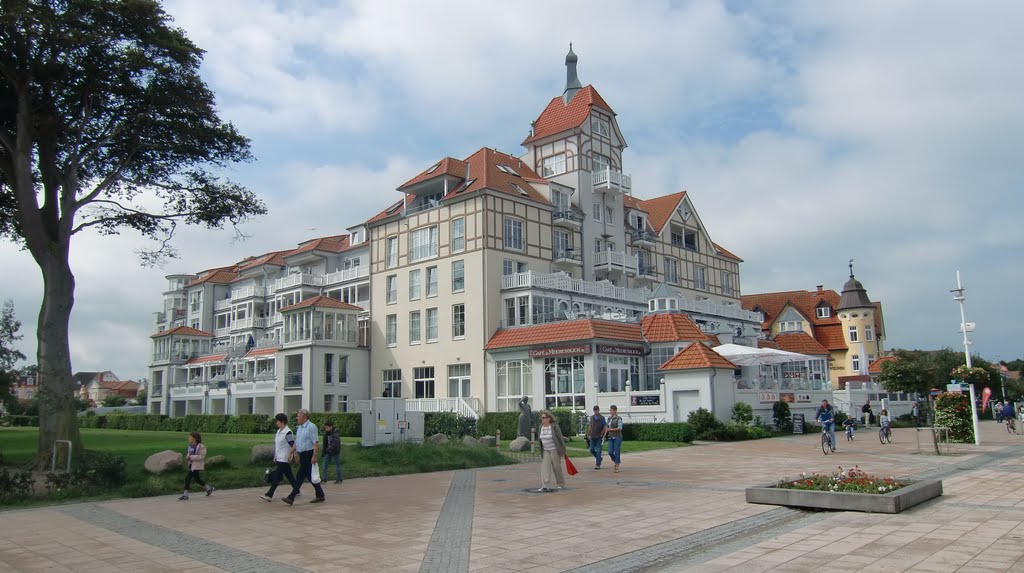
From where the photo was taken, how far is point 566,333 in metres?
36.5

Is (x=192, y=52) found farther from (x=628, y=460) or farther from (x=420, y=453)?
(x=628, y=460)

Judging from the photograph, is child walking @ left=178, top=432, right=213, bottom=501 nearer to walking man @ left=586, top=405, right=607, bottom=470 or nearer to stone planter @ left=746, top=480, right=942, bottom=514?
walking man @ left=586, top=405, right=607, bottom=470

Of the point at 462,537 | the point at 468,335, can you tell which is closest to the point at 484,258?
the point at 468,335

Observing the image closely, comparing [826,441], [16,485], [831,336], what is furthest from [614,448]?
[831,336]

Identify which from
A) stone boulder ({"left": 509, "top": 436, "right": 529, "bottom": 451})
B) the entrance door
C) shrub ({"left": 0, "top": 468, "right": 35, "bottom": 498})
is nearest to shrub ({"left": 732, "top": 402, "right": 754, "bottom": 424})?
the entrance door

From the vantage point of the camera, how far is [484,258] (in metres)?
40.6

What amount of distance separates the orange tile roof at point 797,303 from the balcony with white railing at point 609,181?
1194 inches

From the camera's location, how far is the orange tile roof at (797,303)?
72250 mm

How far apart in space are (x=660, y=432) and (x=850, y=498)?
18798 mm

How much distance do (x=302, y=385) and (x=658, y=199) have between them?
30342mm

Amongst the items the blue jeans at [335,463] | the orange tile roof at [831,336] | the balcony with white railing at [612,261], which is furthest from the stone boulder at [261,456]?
the orange tile roof at [831,336]

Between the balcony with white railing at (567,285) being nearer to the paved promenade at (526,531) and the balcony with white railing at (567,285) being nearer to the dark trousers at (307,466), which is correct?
the paved promenade at (526,531)

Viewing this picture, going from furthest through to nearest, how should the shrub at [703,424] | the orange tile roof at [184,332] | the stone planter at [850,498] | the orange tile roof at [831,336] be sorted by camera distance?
the orange tile roof at [831,336] → the orange tile roof at [184,332] → the shrub at [703,424] → the stone planter at [850,498]

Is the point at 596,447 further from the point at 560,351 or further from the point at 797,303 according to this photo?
the point at 797,303
